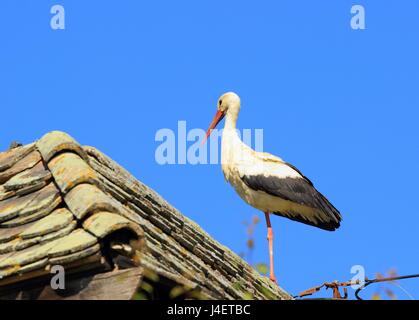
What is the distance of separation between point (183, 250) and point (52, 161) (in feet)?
3.07

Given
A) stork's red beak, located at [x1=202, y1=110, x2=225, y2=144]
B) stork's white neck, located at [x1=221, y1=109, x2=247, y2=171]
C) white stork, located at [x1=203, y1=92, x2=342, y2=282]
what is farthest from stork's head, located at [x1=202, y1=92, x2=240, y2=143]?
white stork, located at [x1=203, y1=92, x2=342, y2=282]

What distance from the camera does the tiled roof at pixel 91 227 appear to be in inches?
192

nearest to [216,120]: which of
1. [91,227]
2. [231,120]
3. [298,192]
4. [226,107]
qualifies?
[226,107]

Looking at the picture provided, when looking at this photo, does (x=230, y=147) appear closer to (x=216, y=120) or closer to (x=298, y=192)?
(x=298, y=192)

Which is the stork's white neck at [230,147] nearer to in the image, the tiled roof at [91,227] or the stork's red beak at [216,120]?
the stork's red beak at [216,120]

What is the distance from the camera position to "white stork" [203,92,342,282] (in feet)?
42.9

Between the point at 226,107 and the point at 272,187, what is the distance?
1928mm

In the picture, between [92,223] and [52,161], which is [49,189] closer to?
[52,161]

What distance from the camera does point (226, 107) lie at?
48.2 ft

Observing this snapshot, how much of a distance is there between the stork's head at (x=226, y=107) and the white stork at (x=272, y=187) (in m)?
0.71

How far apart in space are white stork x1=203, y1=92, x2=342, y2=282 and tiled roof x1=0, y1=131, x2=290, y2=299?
17.1ft

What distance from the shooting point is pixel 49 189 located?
19.5 feet

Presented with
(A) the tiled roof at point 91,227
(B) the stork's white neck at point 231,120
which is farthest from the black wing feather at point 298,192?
(A) the tiled roof at point 91,227
